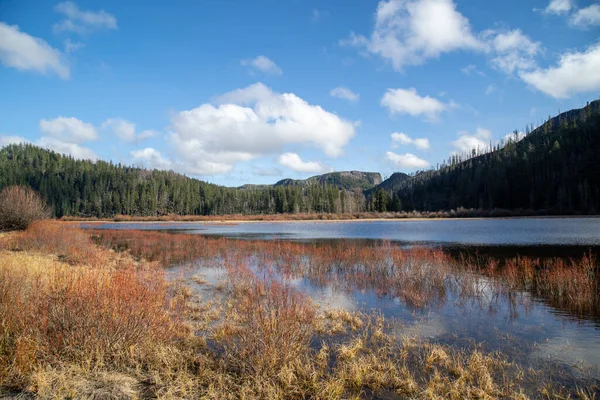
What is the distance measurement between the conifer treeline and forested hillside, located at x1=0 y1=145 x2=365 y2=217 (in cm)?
47

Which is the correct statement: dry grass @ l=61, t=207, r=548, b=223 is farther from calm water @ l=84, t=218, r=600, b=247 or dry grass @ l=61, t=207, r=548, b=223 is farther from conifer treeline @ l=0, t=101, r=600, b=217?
calm water @ l=84, t=218, r=600, b=247

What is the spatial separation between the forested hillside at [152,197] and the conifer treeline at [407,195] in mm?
468

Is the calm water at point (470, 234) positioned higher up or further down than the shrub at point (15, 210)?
further down

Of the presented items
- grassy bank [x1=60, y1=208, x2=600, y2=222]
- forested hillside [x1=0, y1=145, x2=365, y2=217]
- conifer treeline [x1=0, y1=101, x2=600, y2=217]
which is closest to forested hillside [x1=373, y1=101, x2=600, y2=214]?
conifer treeline [x1=0, y1=101, x2=600, y2=217]

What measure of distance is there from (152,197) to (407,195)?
144757 mm

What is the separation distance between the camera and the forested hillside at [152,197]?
5945 inches

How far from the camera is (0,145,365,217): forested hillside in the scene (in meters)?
151

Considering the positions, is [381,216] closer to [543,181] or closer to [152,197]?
[543,181]

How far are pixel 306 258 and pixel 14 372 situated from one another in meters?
20.4

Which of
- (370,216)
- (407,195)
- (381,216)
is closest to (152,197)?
(370,216)

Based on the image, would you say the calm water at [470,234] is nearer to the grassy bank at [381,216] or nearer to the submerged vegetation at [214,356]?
the submerged vegetation at [214,356]

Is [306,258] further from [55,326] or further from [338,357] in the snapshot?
[55,326]

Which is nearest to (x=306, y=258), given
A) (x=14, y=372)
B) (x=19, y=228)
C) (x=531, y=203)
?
(x=14, y=372)

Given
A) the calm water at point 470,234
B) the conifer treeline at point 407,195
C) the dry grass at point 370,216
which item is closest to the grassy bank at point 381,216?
the dry grass at point 370,216
